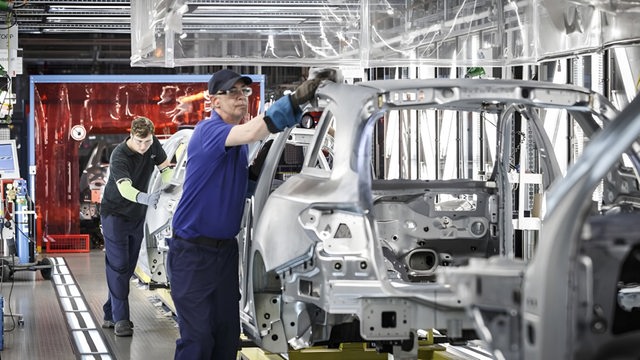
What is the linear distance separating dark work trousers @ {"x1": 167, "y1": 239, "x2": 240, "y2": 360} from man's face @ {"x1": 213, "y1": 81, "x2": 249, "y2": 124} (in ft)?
2.38

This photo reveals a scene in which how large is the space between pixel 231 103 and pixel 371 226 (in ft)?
4.63

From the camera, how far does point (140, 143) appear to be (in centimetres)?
982

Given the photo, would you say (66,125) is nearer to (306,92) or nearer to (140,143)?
(140,143)

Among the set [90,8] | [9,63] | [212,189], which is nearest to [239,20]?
[212,189]

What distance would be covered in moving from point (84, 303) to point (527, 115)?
22.8ft

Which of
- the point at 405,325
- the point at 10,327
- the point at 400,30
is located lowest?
the point at 10,327

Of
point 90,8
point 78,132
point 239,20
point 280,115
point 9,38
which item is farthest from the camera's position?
point 78,132

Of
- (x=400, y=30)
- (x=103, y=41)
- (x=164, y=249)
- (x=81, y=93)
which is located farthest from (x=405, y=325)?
(x=103, y=41)

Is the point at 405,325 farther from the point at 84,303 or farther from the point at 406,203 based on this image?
the point at 84,303

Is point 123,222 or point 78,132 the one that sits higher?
point 78,132

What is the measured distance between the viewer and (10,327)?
10352 mm

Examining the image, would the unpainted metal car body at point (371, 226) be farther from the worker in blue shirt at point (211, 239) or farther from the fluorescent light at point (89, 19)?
the fluorescent light at point (89, 19)

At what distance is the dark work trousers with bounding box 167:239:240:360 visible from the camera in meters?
6.22

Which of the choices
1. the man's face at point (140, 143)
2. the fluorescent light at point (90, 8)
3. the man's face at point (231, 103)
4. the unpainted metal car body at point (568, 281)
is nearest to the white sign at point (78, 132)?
the fluorescent light at point (90, 8)
